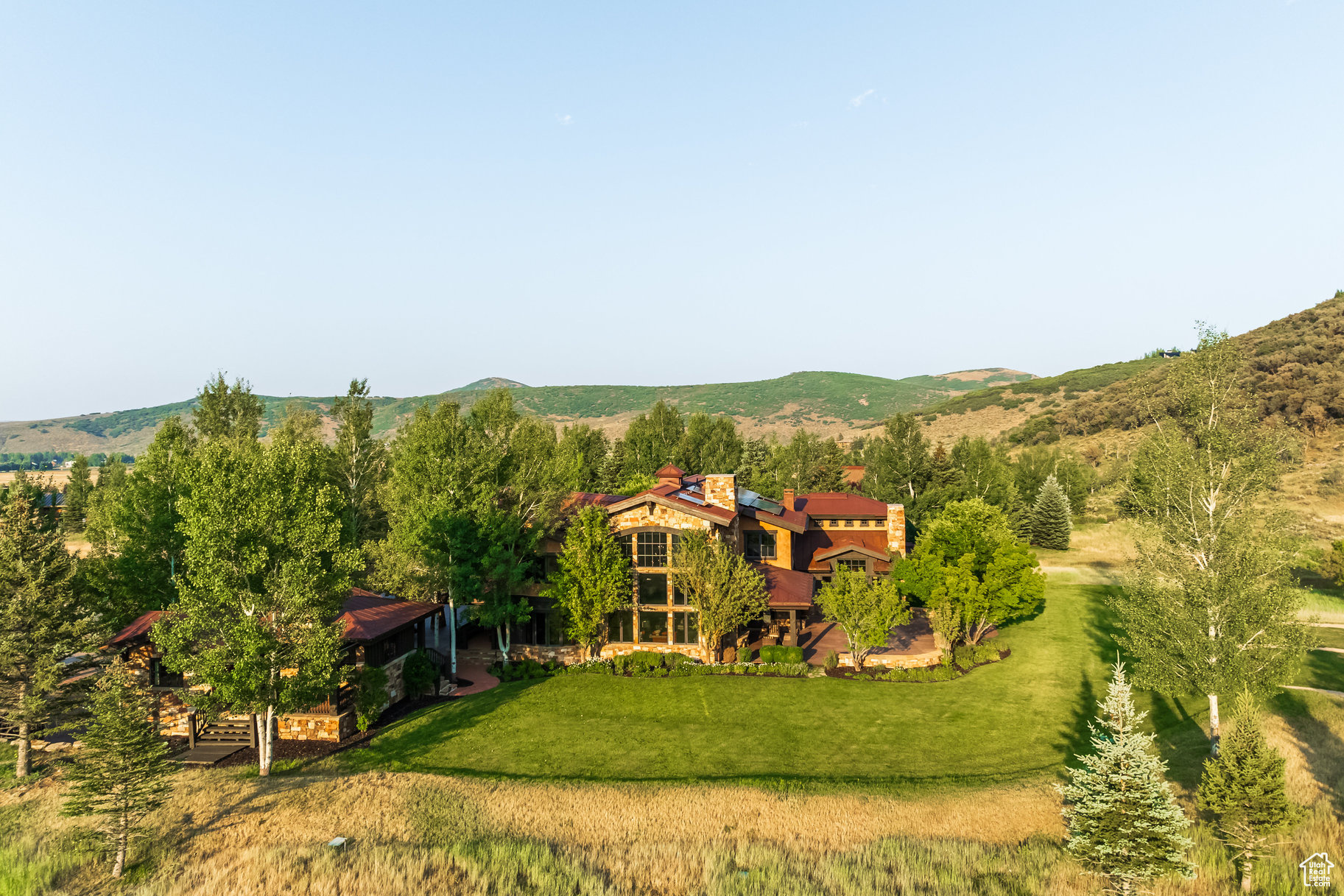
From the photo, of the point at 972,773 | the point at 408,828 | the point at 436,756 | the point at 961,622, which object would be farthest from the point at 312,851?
the point at 961,622

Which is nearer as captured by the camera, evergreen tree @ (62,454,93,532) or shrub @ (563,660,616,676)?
shrub @ (563,660,616,676)

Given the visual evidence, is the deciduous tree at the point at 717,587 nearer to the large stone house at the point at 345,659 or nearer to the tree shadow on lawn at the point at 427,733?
the tree shadow on lawn at the point at 427,733

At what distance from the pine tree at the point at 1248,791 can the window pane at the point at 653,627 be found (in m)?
21.4

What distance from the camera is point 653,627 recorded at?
32469 mm

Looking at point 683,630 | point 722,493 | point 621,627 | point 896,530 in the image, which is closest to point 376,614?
point 621,627

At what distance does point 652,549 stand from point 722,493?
4.80 m

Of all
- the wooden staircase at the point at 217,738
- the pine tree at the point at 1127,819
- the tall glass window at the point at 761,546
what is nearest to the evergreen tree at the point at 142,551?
the wooden staircase at the point at 217,738

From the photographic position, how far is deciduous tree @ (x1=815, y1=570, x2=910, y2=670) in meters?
29.3

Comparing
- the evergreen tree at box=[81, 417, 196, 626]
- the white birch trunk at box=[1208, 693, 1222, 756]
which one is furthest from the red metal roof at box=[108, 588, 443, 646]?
the white birch trunk at box=[1208, 693, 1222, 756]

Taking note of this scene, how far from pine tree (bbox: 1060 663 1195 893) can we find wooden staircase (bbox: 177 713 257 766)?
83.9ft

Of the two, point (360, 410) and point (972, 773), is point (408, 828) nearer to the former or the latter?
point (972, 773)

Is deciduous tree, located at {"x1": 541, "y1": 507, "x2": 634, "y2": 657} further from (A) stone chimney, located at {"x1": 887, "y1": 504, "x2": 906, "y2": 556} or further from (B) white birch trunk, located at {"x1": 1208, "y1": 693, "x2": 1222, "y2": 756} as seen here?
(B) white birch trunk, located at {"x1": 1208, "y1": 693, "x2": 1222, "y2": 756}

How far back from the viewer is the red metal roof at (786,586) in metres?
32.3

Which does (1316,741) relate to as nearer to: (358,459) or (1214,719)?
(1214,719)
